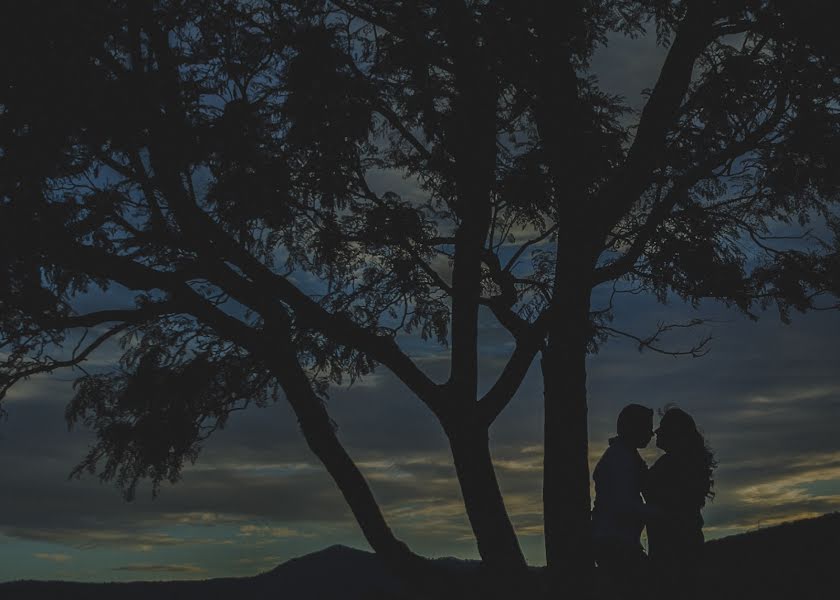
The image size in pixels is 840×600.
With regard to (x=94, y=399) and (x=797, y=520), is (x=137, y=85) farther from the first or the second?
(x=797, y=520)

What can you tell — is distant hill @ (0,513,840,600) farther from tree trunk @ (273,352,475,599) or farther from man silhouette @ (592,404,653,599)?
man silhouette @ (592,404,653,599)

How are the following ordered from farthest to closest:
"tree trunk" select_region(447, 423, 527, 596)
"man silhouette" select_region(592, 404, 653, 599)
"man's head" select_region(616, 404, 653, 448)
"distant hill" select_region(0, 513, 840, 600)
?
"tree trunk" select_region(447, 423, 527, 596) → "distant hill" select_region(0, 513, 840, 600) → "man's head" select_region(616, 404, 653, 448) → "man silhouette" select_region(592, 404, 653, 599)

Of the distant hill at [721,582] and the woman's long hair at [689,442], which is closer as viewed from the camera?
the woman's long hair at [689,442]

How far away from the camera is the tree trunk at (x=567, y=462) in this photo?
35.1ft

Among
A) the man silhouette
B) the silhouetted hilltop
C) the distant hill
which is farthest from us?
the distant hill

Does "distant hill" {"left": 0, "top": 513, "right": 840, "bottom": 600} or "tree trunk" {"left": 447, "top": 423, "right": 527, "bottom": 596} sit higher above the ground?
"tree trunk" {"left": 447, "top": 423, "right": 527, "bottom": 596}

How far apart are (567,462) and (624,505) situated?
137 inches

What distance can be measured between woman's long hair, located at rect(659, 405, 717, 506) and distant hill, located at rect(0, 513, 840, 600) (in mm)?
3193

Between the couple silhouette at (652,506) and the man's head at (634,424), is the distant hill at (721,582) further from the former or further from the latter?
the man's head at (634,424)

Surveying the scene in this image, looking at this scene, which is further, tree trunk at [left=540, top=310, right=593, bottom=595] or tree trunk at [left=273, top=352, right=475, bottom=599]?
tree trunk at [left=273, top=352, right=475, bottom=599]

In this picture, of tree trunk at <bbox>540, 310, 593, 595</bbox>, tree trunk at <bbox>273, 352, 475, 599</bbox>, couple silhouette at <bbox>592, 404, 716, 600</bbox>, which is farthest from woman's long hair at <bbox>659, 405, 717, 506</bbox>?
tree trunk at <bbox>273, 352, 475, 599</bbox>

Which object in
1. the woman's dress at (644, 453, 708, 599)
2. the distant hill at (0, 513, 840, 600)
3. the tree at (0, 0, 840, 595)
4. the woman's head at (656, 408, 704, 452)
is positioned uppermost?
the tree at (0, 0, 840, 595)

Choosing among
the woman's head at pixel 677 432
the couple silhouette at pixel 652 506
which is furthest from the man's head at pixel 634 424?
the woman's head at pixel 677 432

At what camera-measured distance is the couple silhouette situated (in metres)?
7.49
